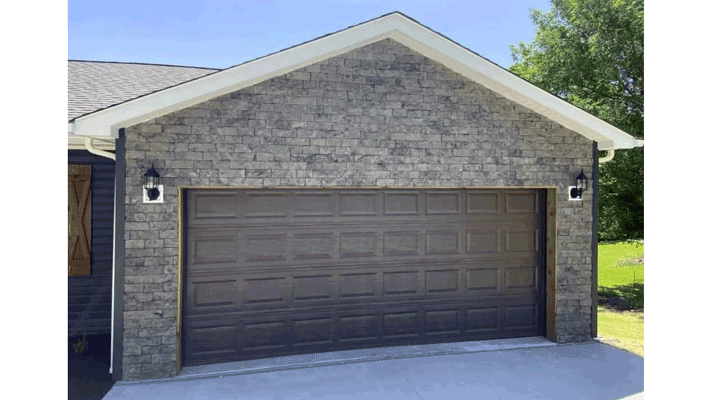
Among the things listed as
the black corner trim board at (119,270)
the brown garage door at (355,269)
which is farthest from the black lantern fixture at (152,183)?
the brown garage door at (355,269)

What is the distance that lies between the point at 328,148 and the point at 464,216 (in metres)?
2.25

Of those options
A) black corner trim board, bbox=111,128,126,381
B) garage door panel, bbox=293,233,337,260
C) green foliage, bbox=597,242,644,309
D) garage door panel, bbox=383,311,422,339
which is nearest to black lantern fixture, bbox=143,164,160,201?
black corner trim board, bbox=111,128,126,381

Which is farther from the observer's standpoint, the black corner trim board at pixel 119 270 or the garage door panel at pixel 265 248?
the garage door panel at pixel 265 248

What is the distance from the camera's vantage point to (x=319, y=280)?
6238mm

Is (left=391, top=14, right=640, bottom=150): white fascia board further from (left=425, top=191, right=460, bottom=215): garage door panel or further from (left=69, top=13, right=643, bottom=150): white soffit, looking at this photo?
(left=425, top=191, right=460, bottom=215): garage door panel

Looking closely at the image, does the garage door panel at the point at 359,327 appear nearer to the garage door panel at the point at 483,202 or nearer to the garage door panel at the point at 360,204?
the garage door panel at the point at 360,204

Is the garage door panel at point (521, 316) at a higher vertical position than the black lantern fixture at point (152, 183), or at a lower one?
lower

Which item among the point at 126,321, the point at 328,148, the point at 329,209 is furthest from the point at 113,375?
the point at 328,148

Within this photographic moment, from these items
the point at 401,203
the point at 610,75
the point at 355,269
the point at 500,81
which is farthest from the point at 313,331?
the point at 610,75

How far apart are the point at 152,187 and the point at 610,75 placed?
1024 centimetres

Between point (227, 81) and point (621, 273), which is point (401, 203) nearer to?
point (227, 81)

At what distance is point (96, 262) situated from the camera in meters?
7.09

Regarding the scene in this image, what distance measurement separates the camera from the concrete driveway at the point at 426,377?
5031mm

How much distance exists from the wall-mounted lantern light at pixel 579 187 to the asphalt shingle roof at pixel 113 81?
5.91 metres
